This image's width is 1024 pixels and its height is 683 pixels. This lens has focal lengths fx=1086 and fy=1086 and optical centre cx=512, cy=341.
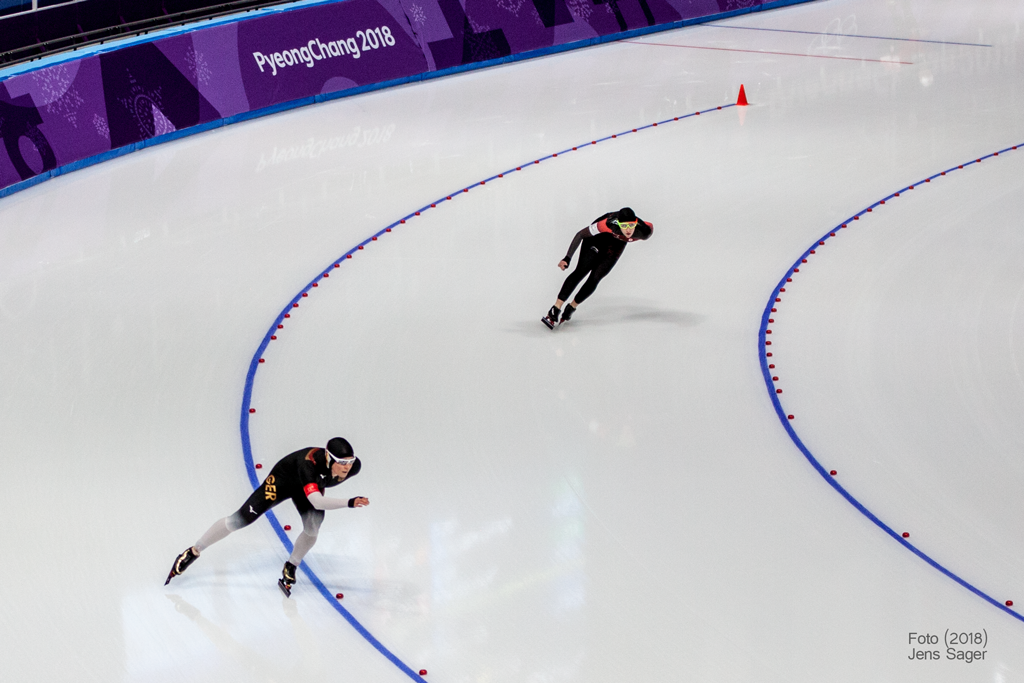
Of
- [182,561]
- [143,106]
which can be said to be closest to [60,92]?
[143,106]

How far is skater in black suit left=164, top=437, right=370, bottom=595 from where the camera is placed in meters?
4.67

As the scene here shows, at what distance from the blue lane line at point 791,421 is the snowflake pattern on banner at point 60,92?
691 cm

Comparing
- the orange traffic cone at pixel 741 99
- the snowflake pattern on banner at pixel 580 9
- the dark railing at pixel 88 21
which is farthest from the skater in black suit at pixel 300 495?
the snowflake pattern on banner at pixel 580 9

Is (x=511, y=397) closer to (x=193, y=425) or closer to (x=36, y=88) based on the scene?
(x=193, y=425)

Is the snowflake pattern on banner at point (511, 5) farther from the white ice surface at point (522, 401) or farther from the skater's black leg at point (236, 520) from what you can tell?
the skater's black leg at point (236, 520)

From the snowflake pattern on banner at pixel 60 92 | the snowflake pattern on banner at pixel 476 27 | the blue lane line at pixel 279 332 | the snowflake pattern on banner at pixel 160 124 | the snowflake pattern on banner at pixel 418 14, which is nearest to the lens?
the blue lane line at pixel 279 332

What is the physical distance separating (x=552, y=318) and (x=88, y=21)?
691 cm

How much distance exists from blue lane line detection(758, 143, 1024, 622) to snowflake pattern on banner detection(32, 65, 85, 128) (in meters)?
6.91

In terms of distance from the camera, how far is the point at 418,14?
13.3 meters

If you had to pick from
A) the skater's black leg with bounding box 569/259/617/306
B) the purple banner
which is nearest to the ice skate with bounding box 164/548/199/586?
the skater's black leg with bounding box 569/259/617/306

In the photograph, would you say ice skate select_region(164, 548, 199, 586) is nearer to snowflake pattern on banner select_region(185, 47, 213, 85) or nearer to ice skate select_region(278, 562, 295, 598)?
ice skate select_region(278, 562, 295, 598)

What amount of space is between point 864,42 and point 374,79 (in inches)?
270


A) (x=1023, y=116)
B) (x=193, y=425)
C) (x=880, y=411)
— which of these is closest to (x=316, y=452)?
(x=193, y=425)

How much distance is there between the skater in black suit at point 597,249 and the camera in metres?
7.28
